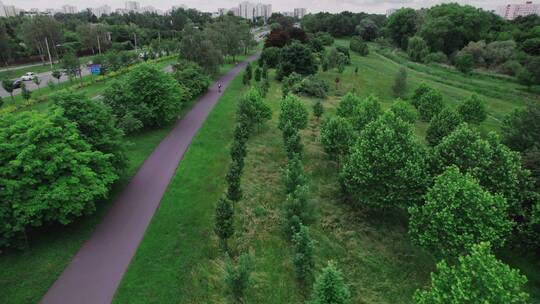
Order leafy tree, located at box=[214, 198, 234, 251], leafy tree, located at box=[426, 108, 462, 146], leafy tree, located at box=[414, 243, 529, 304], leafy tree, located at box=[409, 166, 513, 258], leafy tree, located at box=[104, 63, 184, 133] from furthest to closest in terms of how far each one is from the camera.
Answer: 1. leafy tree, located at box=[104, 63, 184, 133]
2. leafy tree, located at box=[426, 108, 462, 146]
3. leafy tree, located at box=[214, 198, 234, 251]
4. leafy tree, located at box=[409, 166, 513, 258]
5. leafy tree, located at box=[414, 243, 529, 304]

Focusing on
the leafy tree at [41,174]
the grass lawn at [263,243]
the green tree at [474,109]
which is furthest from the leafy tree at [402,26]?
the leafy tree at [41,174]

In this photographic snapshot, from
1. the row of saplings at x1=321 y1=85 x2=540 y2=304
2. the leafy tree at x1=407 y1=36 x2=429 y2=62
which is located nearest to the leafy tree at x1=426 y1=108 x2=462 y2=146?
the row of saplings at x1=321 y1=85 x2=540 y2=304

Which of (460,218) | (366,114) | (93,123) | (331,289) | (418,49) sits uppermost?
(418,49)

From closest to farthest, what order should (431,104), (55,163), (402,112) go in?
1. (55,163)
2. (402,112)
3. (431,104)

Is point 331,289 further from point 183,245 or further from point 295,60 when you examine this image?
point 295,60

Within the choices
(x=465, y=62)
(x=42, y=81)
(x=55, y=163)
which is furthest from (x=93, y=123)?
(x=465, y=62)

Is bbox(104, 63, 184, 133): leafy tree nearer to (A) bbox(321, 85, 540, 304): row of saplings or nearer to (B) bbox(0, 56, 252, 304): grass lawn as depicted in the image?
(B) bbox(0, 56, 252, 304): grass lawn
